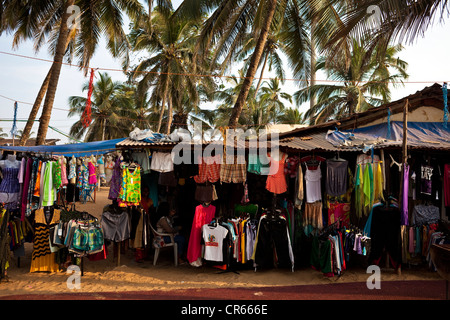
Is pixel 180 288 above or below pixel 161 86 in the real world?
below

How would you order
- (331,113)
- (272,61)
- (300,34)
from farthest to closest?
(272,61), (331,113), (300,34)

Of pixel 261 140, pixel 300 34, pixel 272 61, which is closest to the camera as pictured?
pixel 261 140

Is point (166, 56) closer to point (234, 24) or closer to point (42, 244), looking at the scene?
point (234, 24)

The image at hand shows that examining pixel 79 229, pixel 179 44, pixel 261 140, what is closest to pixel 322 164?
pixel 261 140

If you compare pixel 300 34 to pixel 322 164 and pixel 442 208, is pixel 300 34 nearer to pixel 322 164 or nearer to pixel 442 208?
pixel 322 164


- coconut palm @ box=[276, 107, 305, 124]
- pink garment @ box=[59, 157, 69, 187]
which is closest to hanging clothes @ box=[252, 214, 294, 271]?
pink garment @ box=[59, 157, 69, 187]

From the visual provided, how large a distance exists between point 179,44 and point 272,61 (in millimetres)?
5584

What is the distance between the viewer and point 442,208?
718 centimetres

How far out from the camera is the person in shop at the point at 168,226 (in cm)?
711

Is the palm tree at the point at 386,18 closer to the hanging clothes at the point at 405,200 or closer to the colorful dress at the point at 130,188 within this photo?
the hanging clothes at the point at 405,200

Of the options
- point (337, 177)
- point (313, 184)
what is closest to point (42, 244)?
point (313, 184)

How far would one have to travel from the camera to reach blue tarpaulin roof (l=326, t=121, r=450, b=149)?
6.80 m

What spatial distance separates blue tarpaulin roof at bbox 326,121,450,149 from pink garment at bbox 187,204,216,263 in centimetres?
309

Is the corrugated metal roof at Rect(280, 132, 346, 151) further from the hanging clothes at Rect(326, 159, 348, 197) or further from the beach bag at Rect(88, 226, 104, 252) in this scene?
the beach bag at Rect(88, 226, 104, 252)
